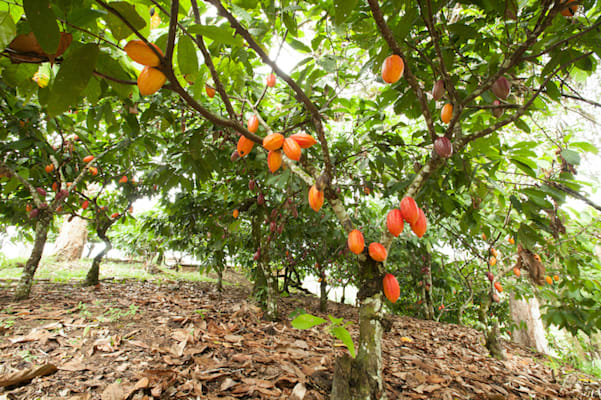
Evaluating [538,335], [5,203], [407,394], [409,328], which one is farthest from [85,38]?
[538,335]

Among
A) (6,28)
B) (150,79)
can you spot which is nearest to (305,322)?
(150,79)

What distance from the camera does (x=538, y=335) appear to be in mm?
4840

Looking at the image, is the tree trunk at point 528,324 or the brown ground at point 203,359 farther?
the tree trunk at point 528,324

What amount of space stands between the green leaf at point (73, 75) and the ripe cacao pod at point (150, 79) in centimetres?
13

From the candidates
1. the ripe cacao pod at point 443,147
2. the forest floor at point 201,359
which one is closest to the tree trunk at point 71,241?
the forest floor at point 201,359

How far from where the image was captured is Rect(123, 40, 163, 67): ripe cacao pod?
24.2 inches

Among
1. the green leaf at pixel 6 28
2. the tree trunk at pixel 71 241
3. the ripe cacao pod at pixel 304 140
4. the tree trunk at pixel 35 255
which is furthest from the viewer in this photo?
the tree trunk at pixel 71 241

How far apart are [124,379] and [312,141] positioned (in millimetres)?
1577

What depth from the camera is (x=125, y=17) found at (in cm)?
60

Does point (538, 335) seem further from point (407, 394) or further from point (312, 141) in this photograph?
point (312, 141)

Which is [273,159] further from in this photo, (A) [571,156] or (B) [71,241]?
(B) [71,241]

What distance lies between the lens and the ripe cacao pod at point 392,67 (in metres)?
1.09

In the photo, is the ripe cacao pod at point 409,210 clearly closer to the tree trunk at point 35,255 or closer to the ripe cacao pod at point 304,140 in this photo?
the ripe cacao pod at point 304,140

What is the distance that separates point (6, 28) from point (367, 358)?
1.52 metres
